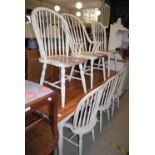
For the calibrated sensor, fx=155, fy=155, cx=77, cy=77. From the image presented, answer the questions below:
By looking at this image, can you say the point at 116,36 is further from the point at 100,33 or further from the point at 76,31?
the point at 76,31

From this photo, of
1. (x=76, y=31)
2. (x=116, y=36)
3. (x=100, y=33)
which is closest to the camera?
(x=76, y=31)

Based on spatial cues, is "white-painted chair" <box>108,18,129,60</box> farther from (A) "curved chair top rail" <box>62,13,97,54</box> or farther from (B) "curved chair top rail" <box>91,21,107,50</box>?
(A) "curved chair top rail" <box>62,13,97,54</box>

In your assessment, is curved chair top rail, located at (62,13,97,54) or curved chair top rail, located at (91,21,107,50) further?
curved chair top rail, located at (91,21,107,50)

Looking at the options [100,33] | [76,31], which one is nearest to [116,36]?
[100,33]

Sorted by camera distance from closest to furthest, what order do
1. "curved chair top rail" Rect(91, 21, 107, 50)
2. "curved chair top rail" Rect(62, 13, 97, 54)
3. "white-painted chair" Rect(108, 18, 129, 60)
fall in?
1. "curved chair top rail" Rect(62, 13, 97, 54)
2. "curved chair top rail" Rect(91, 21, 107, 50)
3. "white-painted chair" Rect(108, 18, 129, 60)

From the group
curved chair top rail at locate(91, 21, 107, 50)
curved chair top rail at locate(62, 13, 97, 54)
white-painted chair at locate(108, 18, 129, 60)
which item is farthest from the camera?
white-painted chair at locate(108, 18, 129, 60)

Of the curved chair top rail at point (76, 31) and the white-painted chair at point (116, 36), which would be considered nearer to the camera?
the curved chair top rail at point (76, 31)

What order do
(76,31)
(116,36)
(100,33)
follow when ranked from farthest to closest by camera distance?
(116,36) → (100,33) → (76,31)

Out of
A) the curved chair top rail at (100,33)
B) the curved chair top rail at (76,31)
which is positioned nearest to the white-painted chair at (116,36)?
the curved chair top rail at (100,33)

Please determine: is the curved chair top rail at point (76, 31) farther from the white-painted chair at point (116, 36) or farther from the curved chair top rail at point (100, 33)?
the white-painted chair at point (116, 36)

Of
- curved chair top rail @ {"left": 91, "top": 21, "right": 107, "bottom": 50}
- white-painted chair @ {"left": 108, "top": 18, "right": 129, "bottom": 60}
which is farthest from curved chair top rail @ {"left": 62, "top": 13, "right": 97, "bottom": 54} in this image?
white-painted chair @ {"left": 108, "top": 18, "right": 129, "bottom": 60}

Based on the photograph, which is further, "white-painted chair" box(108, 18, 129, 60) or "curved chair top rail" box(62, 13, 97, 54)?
"white-painted chair" box(108, 18, 129, 60)

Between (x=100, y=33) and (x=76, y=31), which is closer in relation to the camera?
(x=76, y=31)
